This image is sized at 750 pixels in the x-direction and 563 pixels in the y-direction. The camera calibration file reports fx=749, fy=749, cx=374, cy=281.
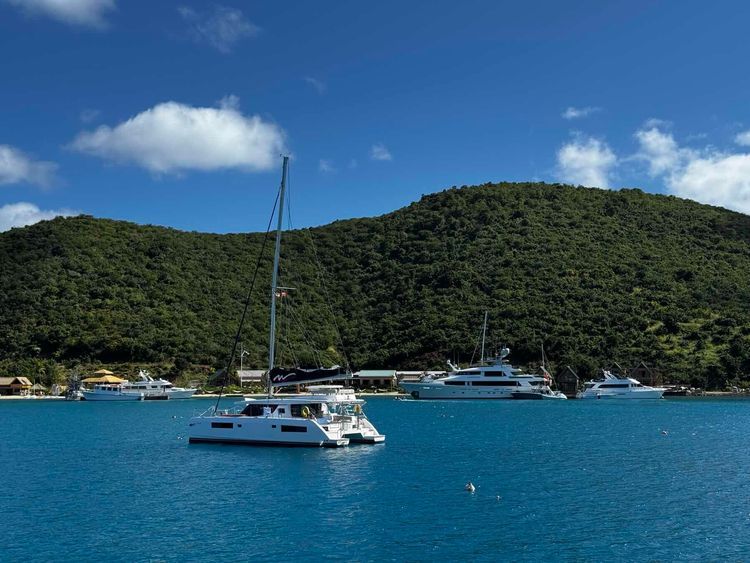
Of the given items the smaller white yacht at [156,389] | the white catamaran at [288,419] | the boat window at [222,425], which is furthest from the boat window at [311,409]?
the smaller white yacht at [156,389]

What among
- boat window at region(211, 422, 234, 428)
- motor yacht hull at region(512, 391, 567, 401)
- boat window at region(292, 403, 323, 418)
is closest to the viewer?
boat window at region(292, 403, 323, 418)

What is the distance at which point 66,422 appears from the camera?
7100 centimetres

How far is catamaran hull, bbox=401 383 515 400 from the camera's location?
367ft

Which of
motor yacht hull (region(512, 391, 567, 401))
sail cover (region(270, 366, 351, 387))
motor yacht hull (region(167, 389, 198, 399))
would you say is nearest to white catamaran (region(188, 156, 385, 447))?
sail cover (region(270, 366, 351, 387))

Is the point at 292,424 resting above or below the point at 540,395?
below

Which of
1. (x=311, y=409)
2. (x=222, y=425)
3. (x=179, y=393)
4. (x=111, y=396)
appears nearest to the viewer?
(x=311, y=409)

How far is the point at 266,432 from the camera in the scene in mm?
45688

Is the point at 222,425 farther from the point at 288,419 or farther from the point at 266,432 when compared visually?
the point at 288,419

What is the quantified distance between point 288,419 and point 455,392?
70.0 meters

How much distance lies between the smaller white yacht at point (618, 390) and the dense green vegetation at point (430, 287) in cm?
852

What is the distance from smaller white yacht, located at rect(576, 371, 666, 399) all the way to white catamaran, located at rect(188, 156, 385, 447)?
2806 inches

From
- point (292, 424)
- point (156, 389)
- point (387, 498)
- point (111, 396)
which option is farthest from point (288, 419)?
point (111, 396)

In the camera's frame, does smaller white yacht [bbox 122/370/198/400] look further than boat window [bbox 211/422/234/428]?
Yes

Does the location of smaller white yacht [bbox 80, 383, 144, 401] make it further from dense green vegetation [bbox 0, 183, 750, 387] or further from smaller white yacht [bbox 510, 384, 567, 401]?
smaller white yacht [bbox 510, 384, 567, 401]
